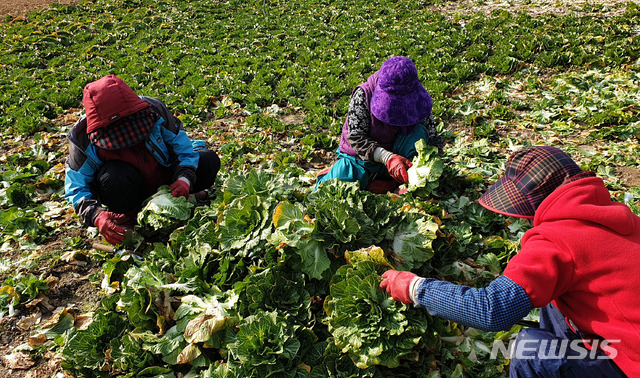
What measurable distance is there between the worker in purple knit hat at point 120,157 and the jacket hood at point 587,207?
2.89 m

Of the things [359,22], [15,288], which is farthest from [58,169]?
[359,22]

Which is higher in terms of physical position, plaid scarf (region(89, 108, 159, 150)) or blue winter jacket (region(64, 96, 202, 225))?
plaid scarf (region(89, 108, 159, 150))

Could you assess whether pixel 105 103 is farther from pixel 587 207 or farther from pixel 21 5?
pixel 21 5

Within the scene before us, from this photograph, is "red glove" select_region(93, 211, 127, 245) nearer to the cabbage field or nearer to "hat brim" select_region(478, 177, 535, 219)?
the cabbage field

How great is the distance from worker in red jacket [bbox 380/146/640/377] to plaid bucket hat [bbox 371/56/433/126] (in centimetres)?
153

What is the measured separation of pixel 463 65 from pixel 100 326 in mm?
7171

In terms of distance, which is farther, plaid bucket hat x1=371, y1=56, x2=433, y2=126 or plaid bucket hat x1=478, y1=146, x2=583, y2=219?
plaid bucket hat x1=371, y1=56, x2=433, y2=126

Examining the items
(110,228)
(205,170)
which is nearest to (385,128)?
(205,170)

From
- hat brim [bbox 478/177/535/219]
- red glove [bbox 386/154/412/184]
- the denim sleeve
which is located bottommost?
red glove [bbox 386/154/412/184]

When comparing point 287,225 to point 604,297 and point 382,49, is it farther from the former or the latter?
point 382,49

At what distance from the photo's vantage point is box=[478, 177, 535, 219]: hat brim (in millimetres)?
2186

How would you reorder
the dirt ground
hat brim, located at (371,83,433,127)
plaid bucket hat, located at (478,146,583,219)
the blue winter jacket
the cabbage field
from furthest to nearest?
the dirt ground
hat brim, located at (371,83,433,127)
the blue winter jacket
the cabbage field
plaid bucket hat, located at (478,146,583,219)

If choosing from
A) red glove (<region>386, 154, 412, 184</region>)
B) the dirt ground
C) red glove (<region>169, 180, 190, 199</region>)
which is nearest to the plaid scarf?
red glove (<region>169, 180, 190, 199</region>)

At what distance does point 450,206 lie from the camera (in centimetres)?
372
